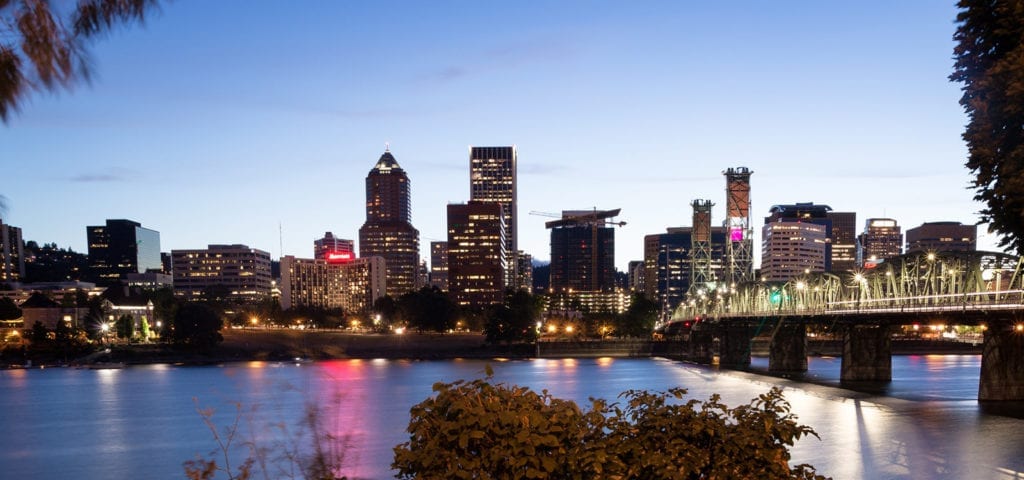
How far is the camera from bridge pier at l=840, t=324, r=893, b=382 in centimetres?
8150

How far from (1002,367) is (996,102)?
56.0m

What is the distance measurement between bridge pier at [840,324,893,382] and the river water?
7.60 ft

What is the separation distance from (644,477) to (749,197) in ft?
428

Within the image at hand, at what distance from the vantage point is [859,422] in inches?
2074

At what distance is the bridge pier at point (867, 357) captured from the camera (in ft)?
267

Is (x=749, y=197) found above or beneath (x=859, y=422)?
above

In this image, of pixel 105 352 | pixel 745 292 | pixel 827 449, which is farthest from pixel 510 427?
pixel 105 352

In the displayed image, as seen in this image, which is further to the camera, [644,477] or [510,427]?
[644,477]

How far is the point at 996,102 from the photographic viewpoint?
13.7 m

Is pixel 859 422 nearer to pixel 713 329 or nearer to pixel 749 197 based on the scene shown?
pixel 713 329

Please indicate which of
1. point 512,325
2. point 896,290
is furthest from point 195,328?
point 896,290

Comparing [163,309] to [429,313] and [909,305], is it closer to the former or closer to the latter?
[429,313]

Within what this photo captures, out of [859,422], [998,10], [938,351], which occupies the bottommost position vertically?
[938,351]

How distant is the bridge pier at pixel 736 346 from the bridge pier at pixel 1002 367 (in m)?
56.8
